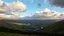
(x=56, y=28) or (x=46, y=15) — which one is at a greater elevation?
(x=46, y=15)

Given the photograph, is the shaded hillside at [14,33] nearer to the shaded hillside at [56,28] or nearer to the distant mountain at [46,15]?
the shaded hillside at [56,28]

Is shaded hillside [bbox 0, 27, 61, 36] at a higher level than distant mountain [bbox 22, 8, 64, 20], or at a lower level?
lower

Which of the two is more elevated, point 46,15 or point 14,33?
point 46,15

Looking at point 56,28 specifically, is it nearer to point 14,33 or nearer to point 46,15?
point 46,15

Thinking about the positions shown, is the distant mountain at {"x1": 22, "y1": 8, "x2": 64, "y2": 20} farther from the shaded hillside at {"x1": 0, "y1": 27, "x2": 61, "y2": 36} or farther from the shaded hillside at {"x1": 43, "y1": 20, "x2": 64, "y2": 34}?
the shaded hillside at {"x1": 0, "y1": 27, "x2": 61, "y2": 36}

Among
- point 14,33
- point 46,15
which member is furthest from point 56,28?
point 14,33

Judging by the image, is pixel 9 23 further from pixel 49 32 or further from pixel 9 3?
pixel 49 32

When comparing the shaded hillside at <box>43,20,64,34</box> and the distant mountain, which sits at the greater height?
the distant mountain

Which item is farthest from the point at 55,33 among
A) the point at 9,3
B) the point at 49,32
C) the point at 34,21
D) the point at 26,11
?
the point at 9,3

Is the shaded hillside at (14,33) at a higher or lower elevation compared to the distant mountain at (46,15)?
lower

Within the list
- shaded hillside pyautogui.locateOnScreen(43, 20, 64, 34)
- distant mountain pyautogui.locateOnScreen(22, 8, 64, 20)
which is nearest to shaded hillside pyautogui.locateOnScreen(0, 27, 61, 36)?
shaded hillside pyautogui.locateOnScreen(43, 20, 64, 34)

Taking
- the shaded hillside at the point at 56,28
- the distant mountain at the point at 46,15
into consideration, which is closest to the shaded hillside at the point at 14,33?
the shaded hillside at the point at 56,28
